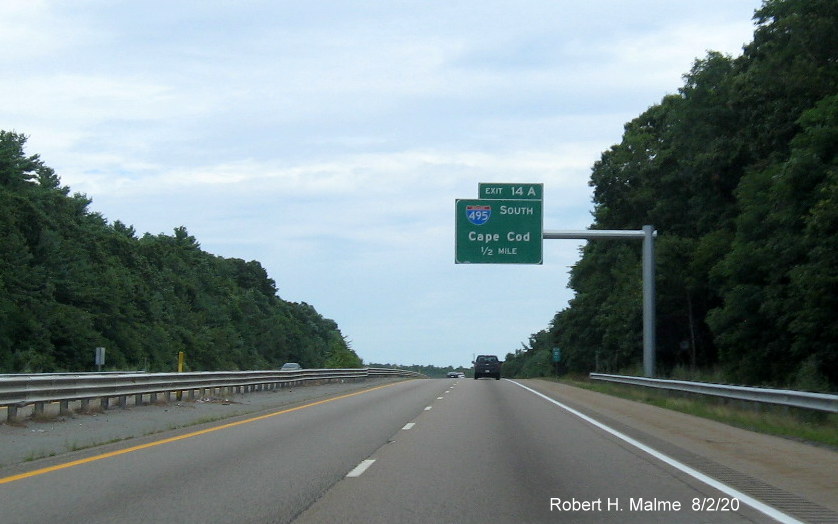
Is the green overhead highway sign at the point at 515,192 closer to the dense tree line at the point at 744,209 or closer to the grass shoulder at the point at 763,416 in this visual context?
the dense tree line at the point at 744,209

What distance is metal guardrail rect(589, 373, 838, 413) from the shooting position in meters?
17.0

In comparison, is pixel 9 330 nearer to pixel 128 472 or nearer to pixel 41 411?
pixel 41 411

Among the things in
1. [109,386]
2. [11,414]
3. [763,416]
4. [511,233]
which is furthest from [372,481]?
[511,233]

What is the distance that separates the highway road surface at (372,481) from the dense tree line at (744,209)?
570 inches

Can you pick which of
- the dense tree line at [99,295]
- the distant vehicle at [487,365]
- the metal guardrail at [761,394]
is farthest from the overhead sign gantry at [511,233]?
the dense tree line at [99,295]

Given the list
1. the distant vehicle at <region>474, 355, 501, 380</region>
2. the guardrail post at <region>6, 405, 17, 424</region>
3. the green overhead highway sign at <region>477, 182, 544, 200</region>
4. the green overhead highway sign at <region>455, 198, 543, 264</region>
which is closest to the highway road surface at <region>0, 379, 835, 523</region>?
the guardrail post at <region>6, 405, 17, 424</region>

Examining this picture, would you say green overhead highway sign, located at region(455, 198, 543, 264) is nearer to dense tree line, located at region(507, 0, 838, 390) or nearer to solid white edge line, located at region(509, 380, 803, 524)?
dense tree line, located at region(507, 0, 838, 390)

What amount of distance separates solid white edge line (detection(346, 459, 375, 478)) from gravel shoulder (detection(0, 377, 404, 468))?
4497 mm

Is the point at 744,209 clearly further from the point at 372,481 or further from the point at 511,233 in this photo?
the point at 372,481

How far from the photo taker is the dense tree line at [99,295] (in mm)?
71625

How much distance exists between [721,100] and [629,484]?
140 ft

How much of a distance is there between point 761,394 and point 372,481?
12.8 m

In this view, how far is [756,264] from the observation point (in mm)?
38844

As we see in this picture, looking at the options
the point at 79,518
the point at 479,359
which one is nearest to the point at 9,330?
the point at 479,359
